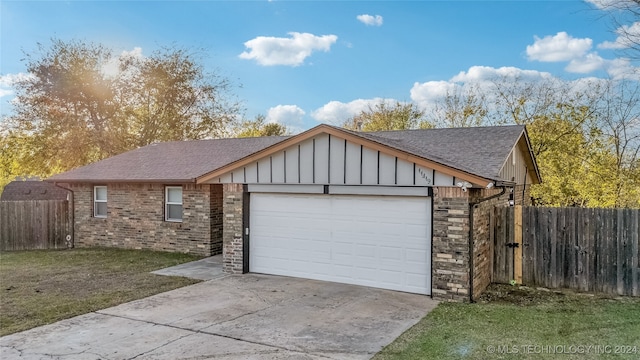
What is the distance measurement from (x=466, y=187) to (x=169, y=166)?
10.5 m

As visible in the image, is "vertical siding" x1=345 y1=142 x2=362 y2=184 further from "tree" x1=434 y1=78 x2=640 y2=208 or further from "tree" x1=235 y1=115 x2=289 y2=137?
"tree" x1=235 y1=115 x2=289 y2=137

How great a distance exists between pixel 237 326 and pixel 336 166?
379cm

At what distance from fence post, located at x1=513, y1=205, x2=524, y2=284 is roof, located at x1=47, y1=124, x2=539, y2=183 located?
1112mm

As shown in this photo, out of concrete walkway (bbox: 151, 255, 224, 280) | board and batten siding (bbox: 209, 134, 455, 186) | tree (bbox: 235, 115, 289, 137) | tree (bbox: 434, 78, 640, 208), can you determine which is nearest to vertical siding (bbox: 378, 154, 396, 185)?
board and batten siding (bbox: 209, 134, 455, 186)

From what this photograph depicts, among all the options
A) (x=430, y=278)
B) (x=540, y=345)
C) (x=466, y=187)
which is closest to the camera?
(x=540, y=345)

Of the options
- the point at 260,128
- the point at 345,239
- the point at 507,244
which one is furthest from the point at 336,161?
the point at 260,128

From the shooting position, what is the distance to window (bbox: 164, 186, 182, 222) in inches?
538

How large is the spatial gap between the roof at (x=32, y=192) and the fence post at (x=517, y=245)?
2277cm

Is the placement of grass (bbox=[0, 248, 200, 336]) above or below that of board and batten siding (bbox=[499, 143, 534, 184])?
below

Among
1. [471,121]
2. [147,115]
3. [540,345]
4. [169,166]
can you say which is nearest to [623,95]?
[471,121]

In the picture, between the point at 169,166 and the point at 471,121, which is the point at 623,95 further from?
the point at 169,166

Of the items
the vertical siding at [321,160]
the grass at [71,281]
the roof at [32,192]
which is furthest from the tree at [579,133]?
the roof at [32,192]

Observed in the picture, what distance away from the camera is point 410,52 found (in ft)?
56.4

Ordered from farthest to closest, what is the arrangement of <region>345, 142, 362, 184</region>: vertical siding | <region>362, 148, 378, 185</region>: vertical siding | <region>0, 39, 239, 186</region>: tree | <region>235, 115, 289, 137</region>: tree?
<region>235, 115, 289, 137</region>: tree, <region>0, 39, 239, 186</region>: tree, <region>345, 142, 362, 184</region>: vertical siding, <region>362, 148, 378, 185</region>: vertical siding
